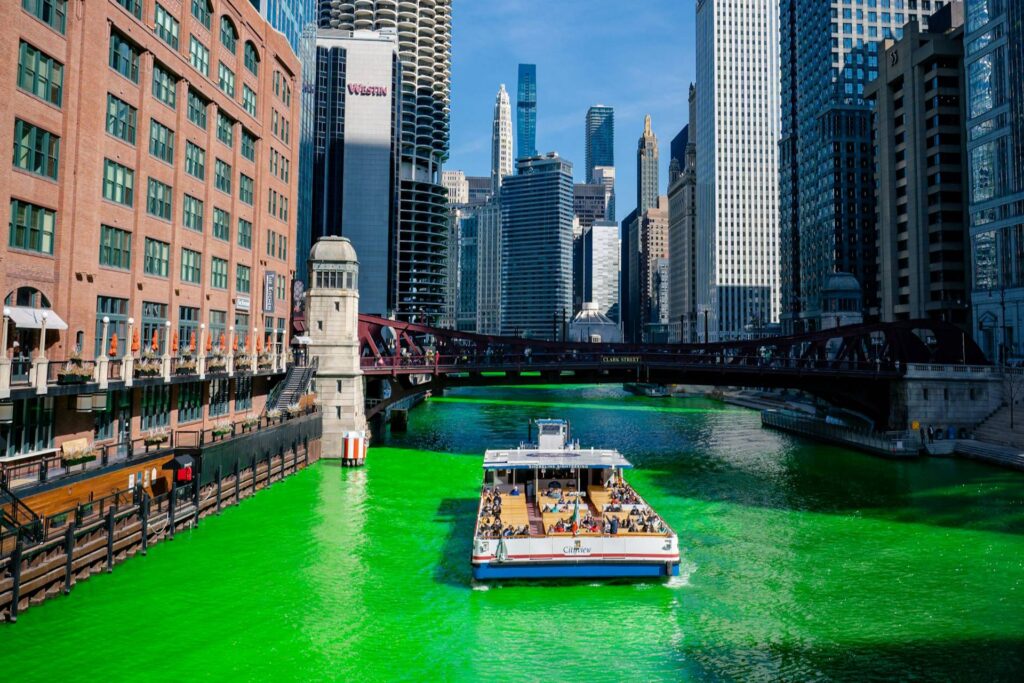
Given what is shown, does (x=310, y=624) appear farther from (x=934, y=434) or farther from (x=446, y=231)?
(x=446, y=231)

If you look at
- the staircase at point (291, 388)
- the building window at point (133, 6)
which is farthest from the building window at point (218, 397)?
the building window at point (133, 6)

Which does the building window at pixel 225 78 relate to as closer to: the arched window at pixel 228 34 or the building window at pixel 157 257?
the arched window at pixel 228 34

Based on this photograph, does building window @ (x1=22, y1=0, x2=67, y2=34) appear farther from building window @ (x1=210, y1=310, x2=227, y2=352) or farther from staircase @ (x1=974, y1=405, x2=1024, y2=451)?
staircase @ (x1=974, y1=405, x2=1024, y2=451)

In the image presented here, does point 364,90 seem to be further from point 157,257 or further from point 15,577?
point 15,577

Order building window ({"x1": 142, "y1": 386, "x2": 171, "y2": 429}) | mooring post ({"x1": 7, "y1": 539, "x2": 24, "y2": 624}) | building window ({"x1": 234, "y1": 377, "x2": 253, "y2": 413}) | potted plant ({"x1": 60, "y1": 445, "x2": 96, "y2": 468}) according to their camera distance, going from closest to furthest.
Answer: mooring post ({"x1": 7, "y1": 539, "x2": 24, "y2": 624}) < potted plant ({"x1": 60, "y1": 445, "x2": 96, "y2": 468}) < building window ({"x1": 142, "y1": 386, "x2": 171, "y2": 429}) < building window ({"x1": 234, "y1": 377, "x2": 253, "y2": 413})

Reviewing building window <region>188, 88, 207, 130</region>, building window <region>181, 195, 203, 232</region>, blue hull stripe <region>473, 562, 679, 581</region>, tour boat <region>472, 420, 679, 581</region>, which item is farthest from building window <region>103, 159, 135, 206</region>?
blue hull stripe <region>473, 562, 679, 581</region>

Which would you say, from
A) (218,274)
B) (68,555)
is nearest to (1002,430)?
(218,274)

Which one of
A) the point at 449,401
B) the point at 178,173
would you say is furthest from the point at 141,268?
the point at 449,401
